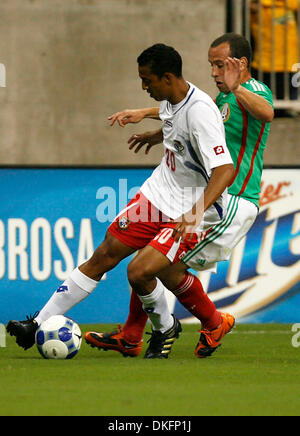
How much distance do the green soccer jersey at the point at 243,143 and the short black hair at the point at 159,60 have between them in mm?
582

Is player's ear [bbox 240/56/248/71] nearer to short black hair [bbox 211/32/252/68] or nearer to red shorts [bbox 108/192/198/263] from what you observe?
short black hair [bbox 211/32/252/68]

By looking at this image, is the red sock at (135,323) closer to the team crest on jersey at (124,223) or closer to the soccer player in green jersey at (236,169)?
the soccer player in green jersey at (236,169)

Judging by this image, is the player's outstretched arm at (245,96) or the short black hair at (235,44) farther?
the short black hair at (235,44)

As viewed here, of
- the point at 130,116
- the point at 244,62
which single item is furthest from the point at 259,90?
the point at 130,116

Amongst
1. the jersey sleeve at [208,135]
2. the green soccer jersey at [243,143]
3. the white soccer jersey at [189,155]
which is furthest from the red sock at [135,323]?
the jersey sleeve at [208,135]

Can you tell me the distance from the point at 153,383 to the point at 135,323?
140cm

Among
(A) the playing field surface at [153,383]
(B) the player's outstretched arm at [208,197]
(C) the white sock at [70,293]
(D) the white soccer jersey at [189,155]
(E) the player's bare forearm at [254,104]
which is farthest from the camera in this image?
(C) the white sock at [70,293]

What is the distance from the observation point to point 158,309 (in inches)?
246

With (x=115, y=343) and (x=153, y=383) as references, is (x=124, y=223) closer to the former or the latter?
(x=115, y=343)

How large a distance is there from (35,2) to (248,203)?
15.0ft

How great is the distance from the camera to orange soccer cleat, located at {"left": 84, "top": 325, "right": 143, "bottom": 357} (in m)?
6.50

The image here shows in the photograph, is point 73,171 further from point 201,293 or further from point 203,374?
point 203,374

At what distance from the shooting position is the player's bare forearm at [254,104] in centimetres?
606

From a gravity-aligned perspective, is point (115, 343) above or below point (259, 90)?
below
